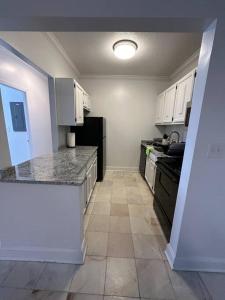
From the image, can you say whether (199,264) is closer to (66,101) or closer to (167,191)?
(167,191)

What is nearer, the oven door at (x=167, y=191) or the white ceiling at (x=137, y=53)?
the oven door at (x=167, y=191)

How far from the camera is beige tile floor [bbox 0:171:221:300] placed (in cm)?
126

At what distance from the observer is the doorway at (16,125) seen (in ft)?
11.2

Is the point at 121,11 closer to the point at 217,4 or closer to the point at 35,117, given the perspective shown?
the point at 217,4

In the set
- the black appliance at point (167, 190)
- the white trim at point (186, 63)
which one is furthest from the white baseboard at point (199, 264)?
the white trim at point (186, 63)

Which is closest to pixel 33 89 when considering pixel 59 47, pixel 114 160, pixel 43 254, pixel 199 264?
pixel 59 47

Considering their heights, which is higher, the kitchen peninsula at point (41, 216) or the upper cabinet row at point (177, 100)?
the upper cabinet row at point (177, 100)

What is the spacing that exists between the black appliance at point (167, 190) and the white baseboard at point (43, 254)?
1.09 m

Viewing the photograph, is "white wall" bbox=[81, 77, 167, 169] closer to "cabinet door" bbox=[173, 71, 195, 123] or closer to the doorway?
"cabinet door" bbox=[173, 71, 195, 123]

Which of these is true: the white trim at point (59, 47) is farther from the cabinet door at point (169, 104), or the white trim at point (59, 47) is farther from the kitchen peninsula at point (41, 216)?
the cabinet door at point (169, 104)

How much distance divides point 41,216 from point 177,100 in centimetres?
285

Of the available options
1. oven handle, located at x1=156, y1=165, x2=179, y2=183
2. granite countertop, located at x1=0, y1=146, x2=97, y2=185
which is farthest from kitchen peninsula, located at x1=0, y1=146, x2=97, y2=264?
oven handle, located at x1=156, y1=165, x2=179, y2=183

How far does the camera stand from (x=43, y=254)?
153 cm

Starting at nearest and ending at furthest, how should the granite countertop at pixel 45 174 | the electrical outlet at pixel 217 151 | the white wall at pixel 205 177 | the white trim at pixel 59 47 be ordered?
the white wall at pixel 205 177 < the electrical outlet at pixel 217 151 < the granite countertop at pixel 45 174 < the white trim at pixel 59 47
